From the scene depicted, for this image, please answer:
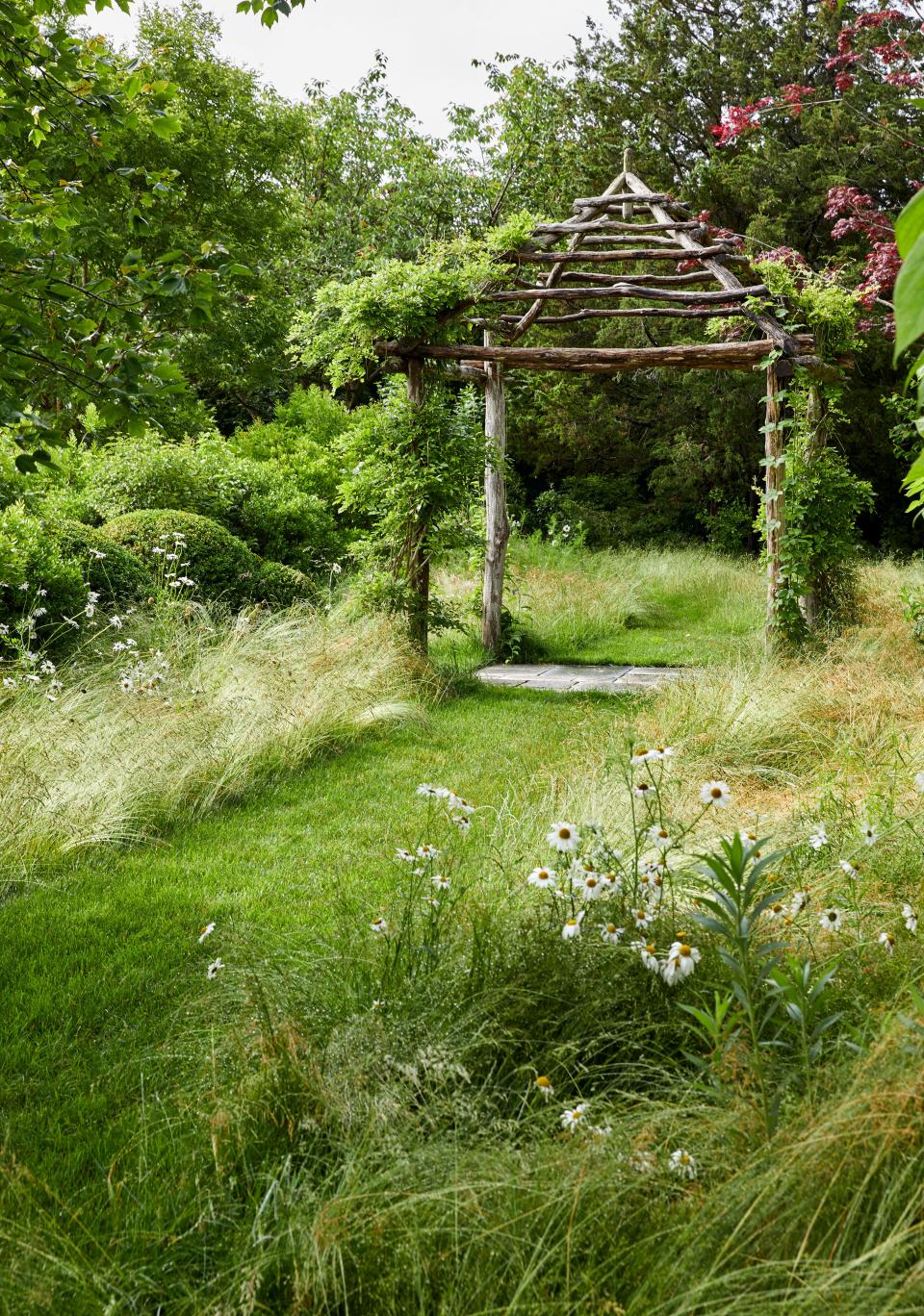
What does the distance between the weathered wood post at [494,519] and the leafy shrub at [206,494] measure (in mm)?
2414

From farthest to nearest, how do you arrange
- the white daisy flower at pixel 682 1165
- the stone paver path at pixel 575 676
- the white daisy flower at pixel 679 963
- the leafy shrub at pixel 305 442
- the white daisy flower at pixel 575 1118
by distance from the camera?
the leafy shrub at pixel 305 442, the stone paver path at pixel 575 676, the white daisy flower at pixel 679 963, the white daisy flower at pixel 575 1118, the white daisy flower at pixel 682 1165

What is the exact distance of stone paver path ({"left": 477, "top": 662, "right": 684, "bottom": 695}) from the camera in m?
8.05

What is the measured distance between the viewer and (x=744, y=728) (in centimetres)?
541

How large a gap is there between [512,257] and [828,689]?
15.7ft

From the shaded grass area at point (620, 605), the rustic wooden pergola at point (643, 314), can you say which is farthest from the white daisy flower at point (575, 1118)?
the shaded grass area at point (620, 605)

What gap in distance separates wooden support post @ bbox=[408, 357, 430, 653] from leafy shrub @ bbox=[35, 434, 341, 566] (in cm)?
271

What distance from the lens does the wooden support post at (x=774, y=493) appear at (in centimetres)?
829

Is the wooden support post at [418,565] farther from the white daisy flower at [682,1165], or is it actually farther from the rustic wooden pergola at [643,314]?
the white daisy flower at [682,1165]

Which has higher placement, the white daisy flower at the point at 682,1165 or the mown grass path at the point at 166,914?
the white daisy flower at the point at 682,1165

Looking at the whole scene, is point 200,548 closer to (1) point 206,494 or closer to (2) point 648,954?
(1) point 206,494

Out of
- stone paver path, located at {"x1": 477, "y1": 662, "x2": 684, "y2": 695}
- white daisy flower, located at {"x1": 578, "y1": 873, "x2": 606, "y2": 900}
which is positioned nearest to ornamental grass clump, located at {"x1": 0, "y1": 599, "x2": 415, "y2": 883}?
stone paver path, located at {"x1": 477, "y1": 662, "x2": 684, "y2": 695}

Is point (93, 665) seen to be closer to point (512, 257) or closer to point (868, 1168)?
point (512, 257)

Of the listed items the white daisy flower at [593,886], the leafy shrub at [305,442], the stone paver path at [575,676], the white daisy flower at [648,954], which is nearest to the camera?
the white daisy flower at [648,954]

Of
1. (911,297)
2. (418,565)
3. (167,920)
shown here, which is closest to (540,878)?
(167,920)
